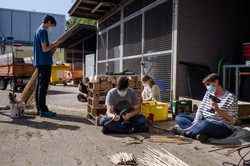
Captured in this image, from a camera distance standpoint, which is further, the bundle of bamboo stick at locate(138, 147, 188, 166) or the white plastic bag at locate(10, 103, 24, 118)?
the white plastic bag at locate(10, 103, 24, 118)

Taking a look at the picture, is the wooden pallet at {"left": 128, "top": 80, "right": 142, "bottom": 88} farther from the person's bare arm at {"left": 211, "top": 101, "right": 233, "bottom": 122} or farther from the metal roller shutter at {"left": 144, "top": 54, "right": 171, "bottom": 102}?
the person's bare arm at {"left": 211, "top": 101, "right": 233, "bottom": 122}

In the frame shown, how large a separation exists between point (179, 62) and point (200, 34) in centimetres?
122

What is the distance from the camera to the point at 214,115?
13.1 ft

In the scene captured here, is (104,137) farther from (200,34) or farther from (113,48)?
(113,48)

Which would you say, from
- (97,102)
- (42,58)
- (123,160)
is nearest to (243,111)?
(97,102)

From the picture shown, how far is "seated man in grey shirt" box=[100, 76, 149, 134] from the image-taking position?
4406mm

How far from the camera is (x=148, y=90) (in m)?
6.45

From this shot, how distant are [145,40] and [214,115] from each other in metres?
4.94

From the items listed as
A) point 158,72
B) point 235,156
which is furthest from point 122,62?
point 235,156

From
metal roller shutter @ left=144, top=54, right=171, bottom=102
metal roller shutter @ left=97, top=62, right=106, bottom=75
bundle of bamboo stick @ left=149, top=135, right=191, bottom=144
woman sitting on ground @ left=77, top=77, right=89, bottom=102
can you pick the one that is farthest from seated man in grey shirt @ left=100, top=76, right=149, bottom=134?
metal roller shutter @ left=97, top=62, right=106, bottom=75

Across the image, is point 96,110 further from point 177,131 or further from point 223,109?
point 223,109

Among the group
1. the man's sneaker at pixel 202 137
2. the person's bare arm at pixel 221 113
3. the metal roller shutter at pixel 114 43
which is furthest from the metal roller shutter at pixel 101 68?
the person's bare arm at pixel 221 113

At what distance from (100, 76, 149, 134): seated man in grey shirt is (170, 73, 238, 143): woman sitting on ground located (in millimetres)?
983

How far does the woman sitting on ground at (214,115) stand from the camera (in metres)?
3.73
